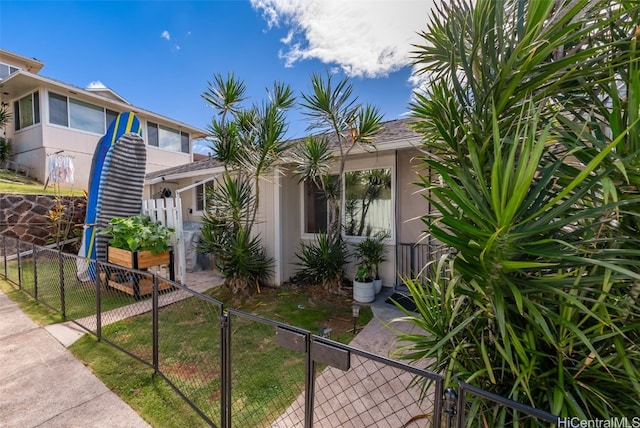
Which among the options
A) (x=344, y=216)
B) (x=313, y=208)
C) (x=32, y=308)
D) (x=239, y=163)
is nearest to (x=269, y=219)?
(x=313, y=208)

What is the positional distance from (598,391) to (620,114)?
4.45 feet

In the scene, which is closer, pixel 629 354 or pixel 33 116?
pixel 629 354

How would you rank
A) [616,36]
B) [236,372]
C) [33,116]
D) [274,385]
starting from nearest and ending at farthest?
[616,36] < [274,385] < [236,372] < [33,116]

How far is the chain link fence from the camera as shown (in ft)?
5.00

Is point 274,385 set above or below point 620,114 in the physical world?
below

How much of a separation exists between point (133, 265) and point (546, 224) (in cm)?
615

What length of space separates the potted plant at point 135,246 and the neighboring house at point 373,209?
6.80 feet

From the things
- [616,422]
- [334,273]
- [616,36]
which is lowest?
[334,273]

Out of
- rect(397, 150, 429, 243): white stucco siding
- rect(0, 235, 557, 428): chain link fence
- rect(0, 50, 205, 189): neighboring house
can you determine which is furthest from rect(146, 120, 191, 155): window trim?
rect(397, 150, 429, 243): white stucco siding

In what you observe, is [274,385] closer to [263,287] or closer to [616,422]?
[616,422]

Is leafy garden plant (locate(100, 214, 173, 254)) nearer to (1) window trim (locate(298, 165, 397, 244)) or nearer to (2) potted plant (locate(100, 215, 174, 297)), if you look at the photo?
(2) potted plant (locate(100, 215, 174, 297))

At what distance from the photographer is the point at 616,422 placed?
4.06ft

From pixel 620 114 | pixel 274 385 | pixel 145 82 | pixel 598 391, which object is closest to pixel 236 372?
pixel 274 385

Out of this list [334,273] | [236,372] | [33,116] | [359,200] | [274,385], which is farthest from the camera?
[33,116]
